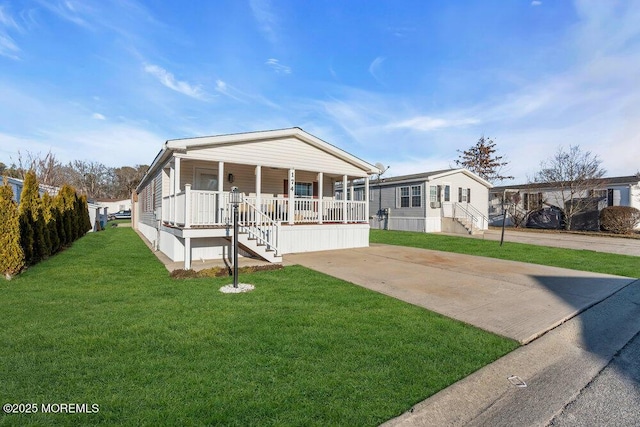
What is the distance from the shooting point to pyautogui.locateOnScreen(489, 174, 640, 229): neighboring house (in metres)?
21.2

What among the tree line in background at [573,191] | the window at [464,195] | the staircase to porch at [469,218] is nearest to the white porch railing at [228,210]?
the staircase to porch at [469,218]

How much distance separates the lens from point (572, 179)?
77.1 feet

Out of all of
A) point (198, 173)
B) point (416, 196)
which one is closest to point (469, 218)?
point (416, 196)

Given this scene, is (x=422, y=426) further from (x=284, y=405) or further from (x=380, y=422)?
(x=284, y=405)

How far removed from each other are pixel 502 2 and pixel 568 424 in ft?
37.3

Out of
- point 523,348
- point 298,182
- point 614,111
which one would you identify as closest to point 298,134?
point 298,182

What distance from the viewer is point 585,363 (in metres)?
3.22

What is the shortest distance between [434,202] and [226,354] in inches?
761

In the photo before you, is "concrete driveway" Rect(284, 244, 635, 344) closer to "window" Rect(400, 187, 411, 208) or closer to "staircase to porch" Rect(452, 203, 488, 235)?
"staircase to porch" Rect(452, 203, 488, 235)

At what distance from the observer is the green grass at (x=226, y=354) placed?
2.30m

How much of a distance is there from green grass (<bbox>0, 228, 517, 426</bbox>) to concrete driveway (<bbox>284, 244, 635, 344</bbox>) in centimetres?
65

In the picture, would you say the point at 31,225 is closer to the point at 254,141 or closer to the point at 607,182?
the point at 254,141

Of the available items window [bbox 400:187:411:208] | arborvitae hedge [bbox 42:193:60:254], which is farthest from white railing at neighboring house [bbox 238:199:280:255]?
window [bbox 400:187:411:208]

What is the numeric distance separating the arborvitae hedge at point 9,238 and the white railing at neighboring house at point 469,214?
20.6 m
